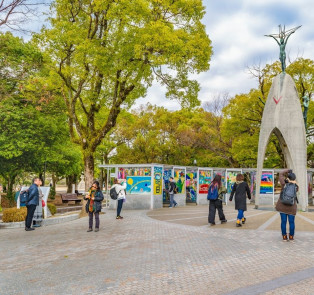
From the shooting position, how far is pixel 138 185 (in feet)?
52.1

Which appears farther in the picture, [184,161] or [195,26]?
[184,161]

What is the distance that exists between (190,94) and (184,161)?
18344 mm

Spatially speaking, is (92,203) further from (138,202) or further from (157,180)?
(157,180)

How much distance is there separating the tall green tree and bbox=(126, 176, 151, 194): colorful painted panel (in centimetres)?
247

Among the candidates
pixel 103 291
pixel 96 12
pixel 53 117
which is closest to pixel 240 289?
pixel 103 291

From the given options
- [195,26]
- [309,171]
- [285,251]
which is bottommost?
[285,251]

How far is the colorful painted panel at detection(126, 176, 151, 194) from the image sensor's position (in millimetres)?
15672

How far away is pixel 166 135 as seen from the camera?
34125mm

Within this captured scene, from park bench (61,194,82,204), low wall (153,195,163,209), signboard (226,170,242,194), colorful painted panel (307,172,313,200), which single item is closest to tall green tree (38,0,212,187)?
low wall (153,195,163,209)

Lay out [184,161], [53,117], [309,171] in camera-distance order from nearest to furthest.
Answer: [309,171]
[53,117]
[184,161]

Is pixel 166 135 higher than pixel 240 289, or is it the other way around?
pixel 166 135

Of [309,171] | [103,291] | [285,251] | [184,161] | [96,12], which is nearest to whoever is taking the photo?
[103,291]

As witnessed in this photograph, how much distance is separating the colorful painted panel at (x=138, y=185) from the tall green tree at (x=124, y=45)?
2.47 metres

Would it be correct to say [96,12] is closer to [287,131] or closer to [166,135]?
[287,131]
